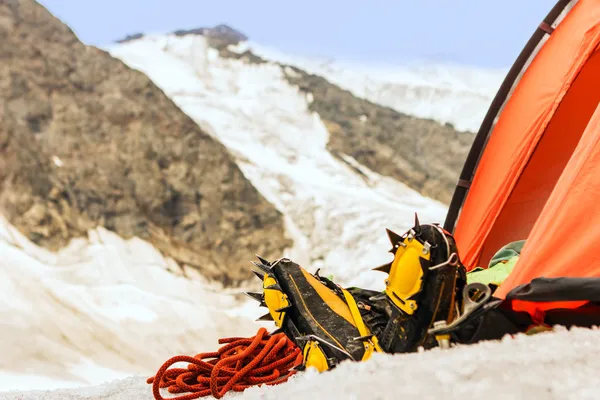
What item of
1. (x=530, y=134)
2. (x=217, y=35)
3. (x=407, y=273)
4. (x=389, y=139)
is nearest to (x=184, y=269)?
(x=530, y=134)

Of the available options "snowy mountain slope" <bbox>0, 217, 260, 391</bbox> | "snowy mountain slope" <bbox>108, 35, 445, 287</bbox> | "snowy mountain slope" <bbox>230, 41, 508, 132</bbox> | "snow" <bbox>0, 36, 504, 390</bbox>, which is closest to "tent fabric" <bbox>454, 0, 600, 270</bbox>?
"snow" <bbox>0, 36, 504, 390</bbox>

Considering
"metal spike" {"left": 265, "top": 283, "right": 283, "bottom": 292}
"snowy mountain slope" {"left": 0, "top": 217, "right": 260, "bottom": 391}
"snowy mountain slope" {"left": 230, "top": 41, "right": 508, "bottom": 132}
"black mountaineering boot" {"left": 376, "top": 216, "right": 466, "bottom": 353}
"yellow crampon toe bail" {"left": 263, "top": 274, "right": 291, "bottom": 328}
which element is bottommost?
"snowy mountain slope" {"left": 0, "top": 217, "right": 260, "bottom": 391}

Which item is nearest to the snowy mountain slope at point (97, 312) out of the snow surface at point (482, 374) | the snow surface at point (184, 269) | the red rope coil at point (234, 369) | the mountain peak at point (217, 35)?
the snow surface at point (184, 269)

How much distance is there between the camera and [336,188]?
30.4 ft

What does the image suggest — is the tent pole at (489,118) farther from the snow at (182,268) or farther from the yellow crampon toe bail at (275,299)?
the snow at (182,268)

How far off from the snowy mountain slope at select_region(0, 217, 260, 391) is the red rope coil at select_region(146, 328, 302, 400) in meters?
1.61

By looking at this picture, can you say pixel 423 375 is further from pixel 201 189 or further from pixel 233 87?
pixel 233 87

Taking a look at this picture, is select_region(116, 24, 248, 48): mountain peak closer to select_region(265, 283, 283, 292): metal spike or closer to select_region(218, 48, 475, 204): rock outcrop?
select_region(218, 48, 475, 204): rock outcrop

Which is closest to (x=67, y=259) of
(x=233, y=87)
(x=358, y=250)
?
(x=358, y=250)

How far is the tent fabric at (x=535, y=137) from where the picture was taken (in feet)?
8.21

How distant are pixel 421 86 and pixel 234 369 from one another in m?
19.7

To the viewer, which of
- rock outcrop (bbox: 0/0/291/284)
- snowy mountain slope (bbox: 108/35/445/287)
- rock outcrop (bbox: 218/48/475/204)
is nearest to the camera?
rock outcrop (bbox: 0/0/291/284)

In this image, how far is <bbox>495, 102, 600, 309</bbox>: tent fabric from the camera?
152cm

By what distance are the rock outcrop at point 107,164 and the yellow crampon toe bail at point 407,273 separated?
512cm
